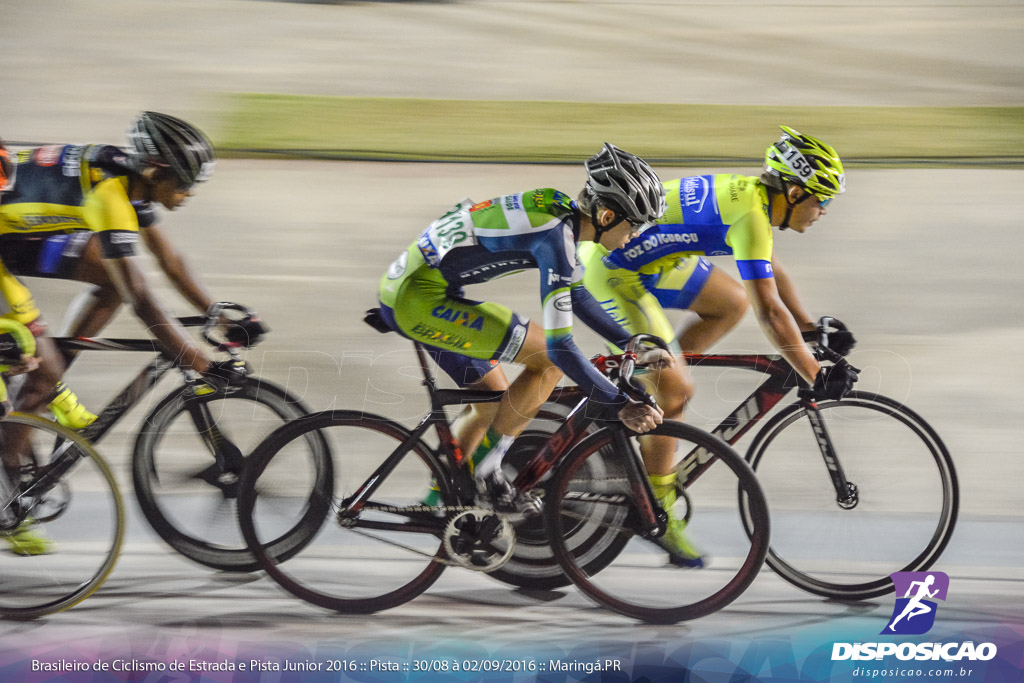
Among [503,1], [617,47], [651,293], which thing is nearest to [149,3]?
[503,1]

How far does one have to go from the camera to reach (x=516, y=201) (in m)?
3.16

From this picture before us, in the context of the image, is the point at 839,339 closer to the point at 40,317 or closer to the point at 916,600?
the point at 916,600

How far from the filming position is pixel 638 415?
3131 millimetres

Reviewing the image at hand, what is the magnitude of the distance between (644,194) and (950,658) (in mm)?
1862

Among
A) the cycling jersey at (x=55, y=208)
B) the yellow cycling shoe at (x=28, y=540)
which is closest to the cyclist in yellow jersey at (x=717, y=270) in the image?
the cycling jersey at (x=55, y=208)

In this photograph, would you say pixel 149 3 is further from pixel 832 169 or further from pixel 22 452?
pixel 832 169

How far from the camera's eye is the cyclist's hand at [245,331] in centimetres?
347

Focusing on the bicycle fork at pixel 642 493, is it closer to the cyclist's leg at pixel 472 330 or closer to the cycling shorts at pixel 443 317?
the cyclist's leg at pixel 472 330

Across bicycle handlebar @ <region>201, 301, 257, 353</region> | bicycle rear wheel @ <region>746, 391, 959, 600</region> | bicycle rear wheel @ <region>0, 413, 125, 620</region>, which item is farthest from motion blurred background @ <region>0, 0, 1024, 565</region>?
bicycle handlebar @ <region>201, 301, 257, 353</region>

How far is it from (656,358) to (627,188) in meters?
0.55

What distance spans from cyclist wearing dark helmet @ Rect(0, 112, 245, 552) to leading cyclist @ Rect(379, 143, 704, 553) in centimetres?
76

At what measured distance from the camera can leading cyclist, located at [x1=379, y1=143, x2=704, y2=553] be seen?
3.09 m

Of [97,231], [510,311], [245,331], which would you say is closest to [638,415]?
[510,311]

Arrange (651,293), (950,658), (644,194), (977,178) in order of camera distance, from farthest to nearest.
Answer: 1. (977,178)
2. (651,293)
3. (950,658)
4. (644,194)
